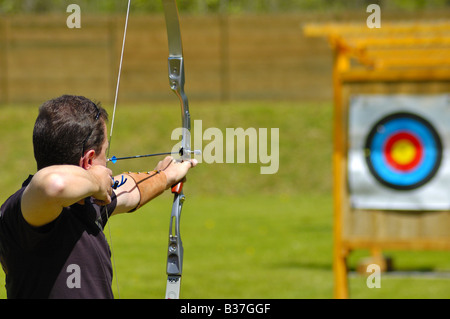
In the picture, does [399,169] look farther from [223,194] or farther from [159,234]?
[223,194]

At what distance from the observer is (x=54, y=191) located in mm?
1919

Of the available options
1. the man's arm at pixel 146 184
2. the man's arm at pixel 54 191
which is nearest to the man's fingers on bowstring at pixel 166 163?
the man's arm at pixel 146 184

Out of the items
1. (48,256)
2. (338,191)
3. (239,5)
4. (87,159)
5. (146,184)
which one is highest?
(239,5)

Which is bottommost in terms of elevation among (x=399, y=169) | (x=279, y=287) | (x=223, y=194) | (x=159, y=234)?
(x=279, y=287)

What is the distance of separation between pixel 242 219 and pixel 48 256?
8129 millimetres

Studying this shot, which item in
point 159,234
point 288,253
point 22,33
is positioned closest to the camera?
point 288,253

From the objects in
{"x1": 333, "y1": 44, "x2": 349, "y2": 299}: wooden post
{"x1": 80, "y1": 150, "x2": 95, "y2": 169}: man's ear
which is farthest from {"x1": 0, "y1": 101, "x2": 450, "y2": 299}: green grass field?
{"x1": 80, "y1": 150, "x2": 95, "y2": 169}: man's ear

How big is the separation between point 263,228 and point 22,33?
24.7 feet

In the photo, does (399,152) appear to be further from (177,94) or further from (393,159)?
(177,94)

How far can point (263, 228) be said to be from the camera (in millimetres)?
9438

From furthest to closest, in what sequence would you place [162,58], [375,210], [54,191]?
[162,58] < [375,210] < [54,191]

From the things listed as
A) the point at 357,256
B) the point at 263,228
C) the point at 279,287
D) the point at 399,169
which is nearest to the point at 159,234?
the point at 263,228

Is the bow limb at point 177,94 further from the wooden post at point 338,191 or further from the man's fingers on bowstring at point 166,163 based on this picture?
the wooden post at point 338,191

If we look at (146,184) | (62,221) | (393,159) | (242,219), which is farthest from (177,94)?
(242,219)
